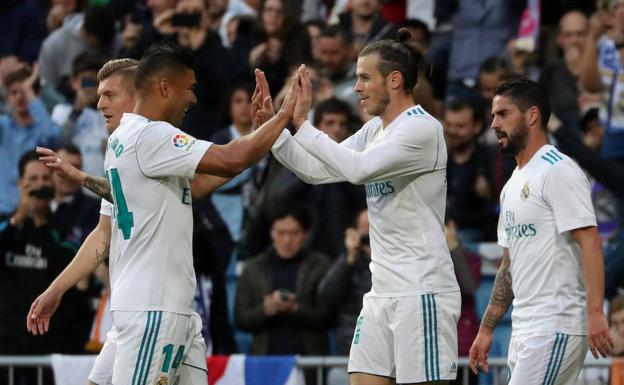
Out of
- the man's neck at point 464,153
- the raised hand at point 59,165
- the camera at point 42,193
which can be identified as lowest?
the raised hand at point 59,165

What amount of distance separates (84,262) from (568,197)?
9.15 feet

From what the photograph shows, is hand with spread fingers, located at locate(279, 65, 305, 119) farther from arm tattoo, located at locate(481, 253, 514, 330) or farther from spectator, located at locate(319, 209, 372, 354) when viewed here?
spectator, located at locate(319, 209, 372, 354)

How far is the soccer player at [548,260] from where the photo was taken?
26.3ft

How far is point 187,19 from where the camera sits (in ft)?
48.4

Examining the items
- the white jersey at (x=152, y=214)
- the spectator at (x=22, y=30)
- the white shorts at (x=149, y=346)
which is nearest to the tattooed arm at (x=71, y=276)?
the white jersey at (x=152, y=214)

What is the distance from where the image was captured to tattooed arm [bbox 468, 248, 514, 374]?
28.2 feet

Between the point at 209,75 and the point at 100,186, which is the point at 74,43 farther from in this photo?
the point at 100,186

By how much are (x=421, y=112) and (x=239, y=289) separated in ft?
14.1

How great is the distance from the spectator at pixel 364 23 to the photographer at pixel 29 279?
12.3ft

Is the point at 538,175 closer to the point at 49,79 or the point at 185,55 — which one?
the point at 185,55

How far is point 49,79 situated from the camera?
54.2ft

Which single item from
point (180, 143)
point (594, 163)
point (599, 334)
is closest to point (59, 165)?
point (180, 143)

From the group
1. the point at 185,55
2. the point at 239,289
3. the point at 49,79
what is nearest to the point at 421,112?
the point at 185,55

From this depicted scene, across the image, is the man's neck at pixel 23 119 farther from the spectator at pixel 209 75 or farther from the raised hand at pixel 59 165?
the raised hand at pixel 59 165
